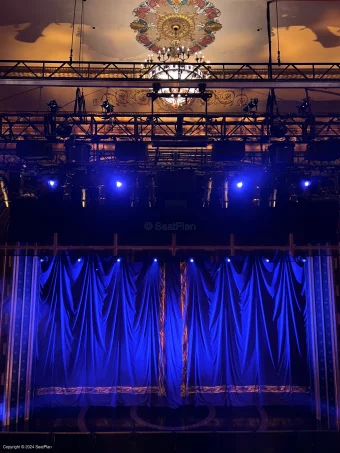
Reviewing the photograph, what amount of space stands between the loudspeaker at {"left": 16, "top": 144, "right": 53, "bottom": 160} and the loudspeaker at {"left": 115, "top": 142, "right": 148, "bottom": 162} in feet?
5.12

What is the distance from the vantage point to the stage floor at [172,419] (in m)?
10.1

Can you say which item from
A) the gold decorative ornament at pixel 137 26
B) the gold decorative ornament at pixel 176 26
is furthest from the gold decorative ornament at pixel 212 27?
the gold decorative ornament at pixel 137 26

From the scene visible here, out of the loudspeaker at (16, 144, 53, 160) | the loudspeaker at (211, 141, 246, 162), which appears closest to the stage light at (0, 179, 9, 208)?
the loudspeaker at (16, 144, 53, 160)

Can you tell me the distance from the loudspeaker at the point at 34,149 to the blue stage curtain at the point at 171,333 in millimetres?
3675

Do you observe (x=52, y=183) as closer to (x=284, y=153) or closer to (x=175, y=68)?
(x=175, y=68)

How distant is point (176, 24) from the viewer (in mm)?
7844

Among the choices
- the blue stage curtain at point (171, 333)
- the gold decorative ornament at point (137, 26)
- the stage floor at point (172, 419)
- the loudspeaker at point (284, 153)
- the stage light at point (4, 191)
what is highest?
the gold decorative ornament at point (137, 26)

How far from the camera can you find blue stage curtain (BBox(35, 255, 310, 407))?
11742 millimetres

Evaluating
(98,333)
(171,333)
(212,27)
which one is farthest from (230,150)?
(98,333)

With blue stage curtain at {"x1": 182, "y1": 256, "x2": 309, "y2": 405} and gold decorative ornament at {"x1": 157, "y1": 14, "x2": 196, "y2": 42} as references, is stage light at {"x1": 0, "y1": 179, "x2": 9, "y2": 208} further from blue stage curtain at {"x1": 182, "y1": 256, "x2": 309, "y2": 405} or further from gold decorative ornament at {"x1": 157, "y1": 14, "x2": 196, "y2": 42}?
gold decorative ornament at {"x1": 157, "y1": 14, "x2": 196, "y2": 42}

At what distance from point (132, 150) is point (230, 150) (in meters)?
2.17

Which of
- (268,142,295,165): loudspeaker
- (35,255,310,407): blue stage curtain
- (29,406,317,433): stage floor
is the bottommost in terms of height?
(29,406,317,433): stage floor

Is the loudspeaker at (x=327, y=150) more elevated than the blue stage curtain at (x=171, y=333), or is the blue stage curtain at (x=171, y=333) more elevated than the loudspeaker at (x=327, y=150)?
the loudspeaker at (x=327, y=150)

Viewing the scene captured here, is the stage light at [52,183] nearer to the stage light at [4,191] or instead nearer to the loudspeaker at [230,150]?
the stage light at [4,191]
